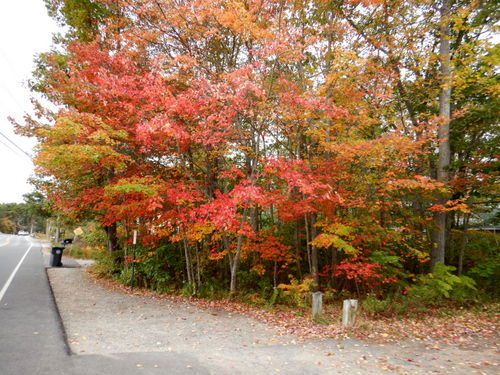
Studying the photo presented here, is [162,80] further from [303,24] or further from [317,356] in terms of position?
[317,356]

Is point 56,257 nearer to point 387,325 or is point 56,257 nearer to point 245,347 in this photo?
point 245,347

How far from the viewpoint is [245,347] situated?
5488 mm

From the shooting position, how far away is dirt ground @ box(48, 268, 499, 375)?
4.65 m

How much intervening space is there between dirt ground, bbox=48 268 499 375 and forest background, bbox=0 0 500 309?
8.04 ft

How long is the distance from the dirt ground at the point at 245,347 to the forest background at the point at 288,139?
2.45 metres

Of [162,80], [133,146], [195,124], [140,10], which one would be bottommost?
[133,146]

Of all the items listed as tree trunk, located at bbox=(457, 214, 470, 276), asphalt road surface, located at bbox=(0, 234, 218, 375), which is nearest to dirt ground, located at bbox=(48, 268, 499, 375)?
asphalt road surface, located at bbox=(0, 234, 218, 375)

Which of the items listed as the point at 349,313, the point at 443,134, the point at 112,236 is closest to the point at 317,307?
the point at 349,313

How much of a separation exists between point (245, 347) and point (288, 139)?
22.5 feet

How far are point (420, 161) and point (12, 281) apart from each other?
1440 cm

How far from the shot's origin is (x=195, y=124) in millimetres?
9188

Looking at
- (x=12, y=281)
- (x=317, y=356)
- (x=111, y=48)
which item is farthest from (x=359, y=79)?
(x=12, y=281)

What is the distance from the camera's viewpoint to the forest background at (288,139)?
830cm

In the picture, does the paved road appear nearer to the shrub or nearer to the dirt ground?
the dirt ground
